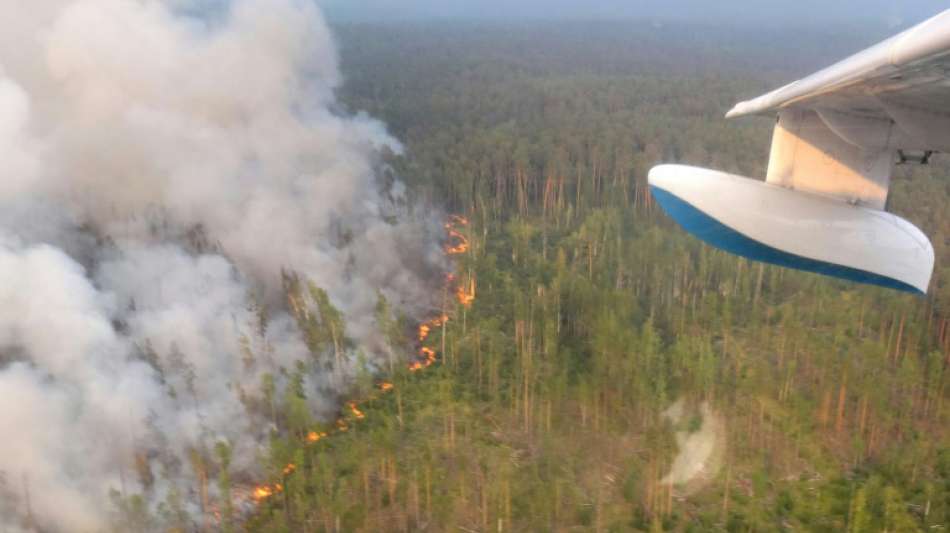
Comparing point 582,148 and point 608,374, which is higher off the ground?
point 582,148

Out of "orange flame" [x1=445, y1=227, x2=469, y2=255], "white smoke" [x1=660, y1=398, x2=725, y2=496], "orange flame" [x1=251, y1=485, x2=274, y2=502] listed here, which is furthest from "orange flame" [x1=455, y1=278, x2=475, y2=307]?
"orange flame" [x1=251, y1=485, x2=274, y2=502]

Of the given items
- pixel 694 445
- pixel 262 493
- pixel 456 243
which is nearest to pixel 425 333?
pixel 262 493

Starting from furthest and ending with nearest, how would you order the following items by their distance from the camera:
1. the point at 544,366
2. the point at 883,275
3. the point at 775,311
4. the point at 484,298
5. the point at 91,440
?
the point at 484,298
the point at 775,311
the point at 544,366
the point at 91,440
the point at 883,275

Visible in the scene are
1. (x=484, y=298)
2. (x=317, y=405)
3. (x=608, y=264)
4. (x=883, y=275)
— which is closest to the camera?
(x=883, y=275)

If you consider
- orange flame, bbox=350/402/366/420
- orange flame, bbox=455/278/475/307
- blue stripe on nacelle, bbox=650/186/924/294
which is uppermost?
blue stripe on nacelle, bbox=650/186/924/294

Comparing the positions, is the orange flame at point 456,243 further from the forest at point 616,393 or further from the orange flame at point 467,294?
the orange flame at point 467,294

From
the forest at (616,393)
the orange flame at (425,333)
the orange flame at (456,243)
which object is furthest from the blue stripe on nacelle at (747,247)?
the orange flame at (456,243)

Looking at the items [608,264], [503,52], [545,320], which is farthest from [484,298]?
[503,52]

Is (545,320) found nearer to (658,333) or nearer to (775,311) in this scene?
(658,333)

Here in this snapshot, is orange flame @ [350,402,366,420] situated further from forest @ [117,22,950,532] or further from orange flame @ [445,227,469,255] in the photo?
orange flame @ [445,227,469,255]
